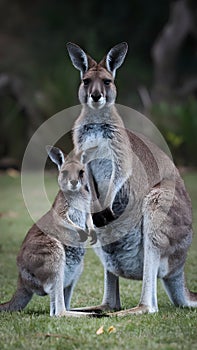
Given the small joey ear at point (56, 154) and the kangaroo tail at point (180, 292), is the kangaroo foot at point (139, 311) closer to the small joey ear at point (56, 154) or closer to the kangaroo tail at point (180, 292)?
the kangaroo tail at point (180, 292)

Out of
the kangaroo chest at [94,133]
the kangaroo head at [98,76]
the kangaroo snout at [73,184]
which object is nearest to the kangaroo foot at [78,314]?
the kangaroo snout at [73,184]

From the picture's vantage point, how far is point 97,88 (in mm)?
4887

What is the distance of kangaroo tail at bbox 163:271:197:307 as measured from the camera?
15.8 ft

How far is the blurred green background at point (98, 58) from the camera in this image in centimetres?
1289

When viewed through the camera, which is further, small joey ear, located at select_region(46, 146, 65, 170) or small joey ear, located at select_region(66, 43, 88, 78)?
small joey ear, located at select_region(66, 43, 88, 78)

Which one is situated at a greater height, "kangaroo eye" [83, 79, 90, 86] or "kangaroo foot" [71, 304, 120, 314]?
"kangaroo eye" [83, 79, 90, 86]

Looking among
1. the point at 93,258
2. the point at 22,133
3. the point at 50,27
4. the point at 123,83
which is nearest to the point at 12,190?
the point at 22,133

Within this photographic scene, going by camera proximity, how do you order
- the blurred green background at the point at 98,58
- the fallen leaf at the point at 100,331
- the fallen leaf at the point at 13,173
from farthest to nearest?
1. the blurred green background at the point at 98,58
2. the fallen leaf at the point at 13,173
3. the fallen leaf at the point at 100,331

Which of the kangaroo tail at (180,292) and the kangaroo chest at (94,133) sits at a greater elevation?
the kangaroo chest at (94,133)

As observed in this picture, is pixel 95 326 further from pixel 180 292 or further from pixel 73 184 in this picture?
pixel 73 184

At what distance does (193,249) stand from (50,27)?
40.5 ft

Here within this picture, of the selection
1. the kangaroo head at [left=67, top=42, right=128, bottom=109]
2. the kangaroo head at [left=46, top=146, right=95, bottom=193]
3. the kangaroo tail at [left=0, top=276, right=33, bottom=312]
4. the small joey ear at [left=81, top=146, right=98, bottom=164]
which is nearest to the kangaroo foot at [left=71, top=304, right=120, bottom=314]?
the kangaroo tail at [left=0, top=276, right=33, bottom=312]

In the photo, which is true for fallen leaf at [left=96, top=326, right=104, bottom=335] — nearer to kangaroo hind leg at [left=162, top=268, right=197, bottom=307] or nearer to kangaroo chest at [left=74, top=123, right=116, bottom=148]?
kangaroo hind leg at [left=162, top=268, right=197, bottom=307]

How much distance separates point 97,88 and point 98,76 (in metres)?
0.11
